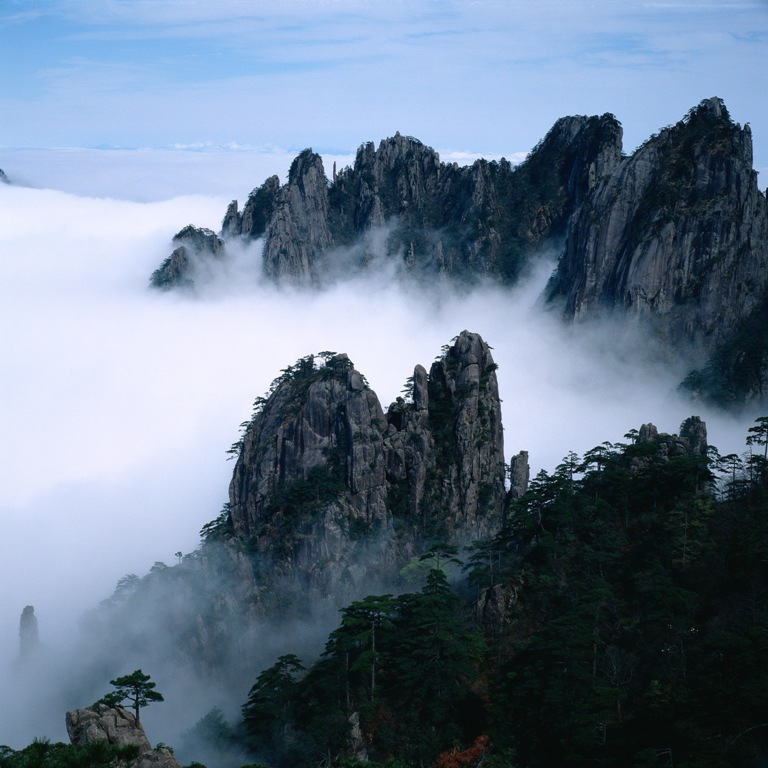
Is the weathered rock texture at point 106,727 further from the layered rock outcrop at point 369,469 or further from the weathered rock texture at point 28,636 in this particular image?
the weathered rock texture at point 28,636

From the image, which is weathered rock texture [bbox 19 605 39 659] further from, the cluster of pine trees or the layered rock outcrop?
the cluster of pine trees

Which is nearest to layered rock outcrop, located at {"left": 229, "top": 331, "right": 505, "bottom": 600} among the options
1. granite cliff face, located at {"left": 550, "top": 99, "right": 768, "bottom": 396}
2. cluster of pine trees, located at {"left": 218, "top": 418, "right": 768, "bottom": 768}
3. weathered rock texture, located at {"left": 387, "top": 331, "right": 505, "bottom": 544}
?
weathered rock texture, located at {"left": 387, "top": 331, "right": 505, "bottom": 544}

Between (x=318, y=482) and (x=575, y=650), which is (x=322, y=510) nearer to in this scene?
(x=318, y=482)

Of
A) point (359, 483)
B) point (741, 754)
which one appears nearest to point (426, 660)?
point (741, 754)

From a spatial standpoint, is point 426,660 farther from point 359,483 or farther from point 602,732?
point 359,483

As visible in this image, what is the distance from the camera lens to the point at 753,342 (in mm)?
148375

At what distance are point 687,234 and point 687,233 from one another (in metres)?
0.17

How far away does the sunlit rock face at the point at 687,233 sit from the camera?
152 metres

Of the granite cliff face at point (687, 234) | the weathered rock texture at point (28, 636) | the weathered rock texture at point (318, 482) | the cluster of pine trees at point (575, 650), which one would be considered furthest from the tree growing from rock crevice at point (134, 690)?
the granite cliff face at point (687, 234)

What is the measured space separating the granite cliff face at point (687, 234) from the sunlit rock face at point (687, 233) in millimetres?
166

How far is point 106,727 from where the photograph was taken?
47.5m

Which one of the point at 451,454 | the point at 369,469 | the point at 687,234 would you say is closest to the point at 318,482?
the point at 369,469

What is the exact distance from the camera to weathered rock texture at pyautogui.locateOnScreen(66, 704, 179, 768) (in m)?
45.7

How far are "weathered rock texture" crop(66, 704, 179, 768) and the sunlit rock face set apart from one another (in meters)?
125
